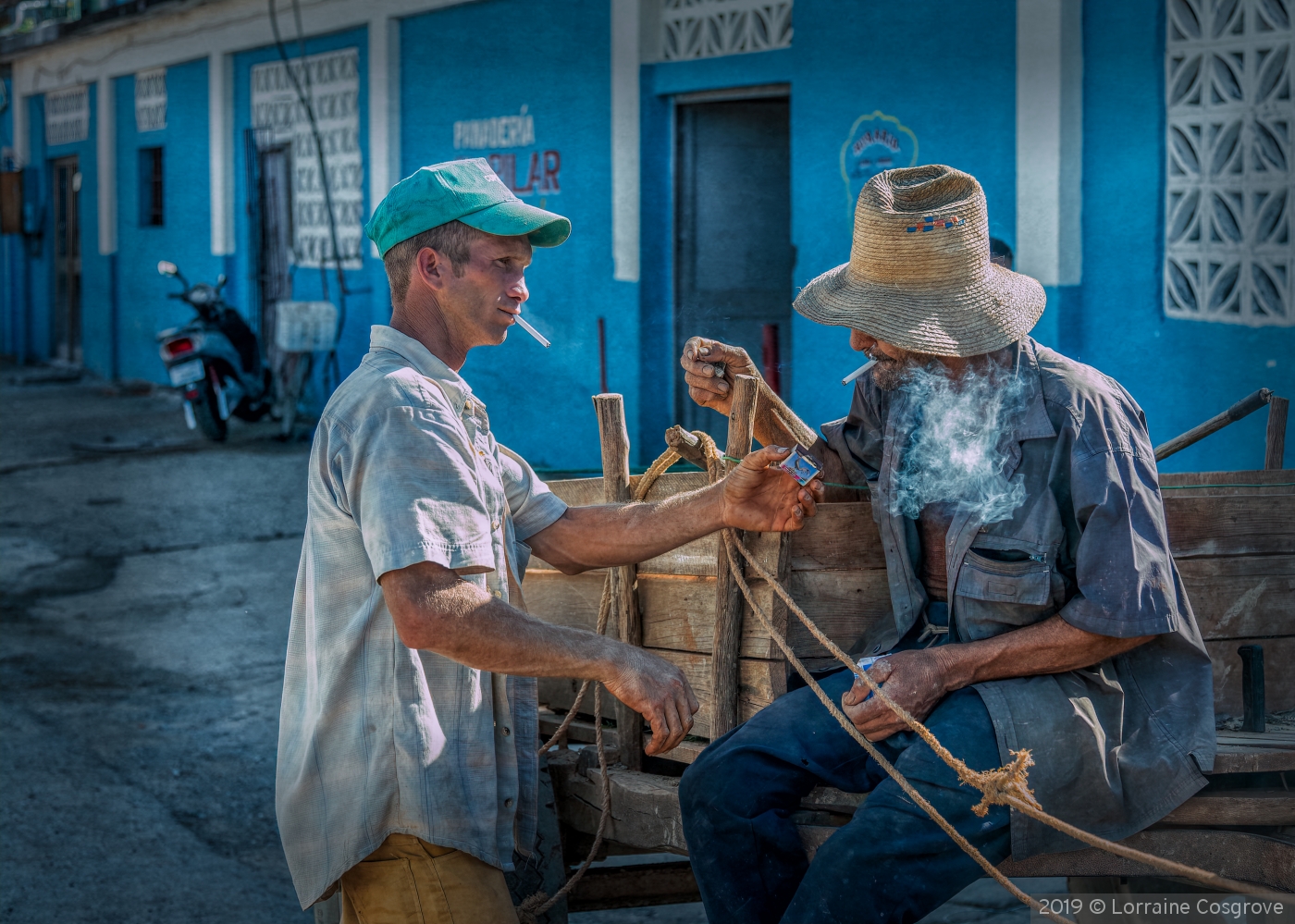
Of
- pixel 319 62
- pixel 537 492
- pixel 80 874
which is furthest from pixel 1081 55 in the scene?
pixel 319 62

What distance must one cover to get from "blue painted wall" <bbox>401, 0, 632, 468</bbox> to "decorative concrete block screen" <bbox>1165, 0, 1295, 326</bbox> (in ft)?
12.1

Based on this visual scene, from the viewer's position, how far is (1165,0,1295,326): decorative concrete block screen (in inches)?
222

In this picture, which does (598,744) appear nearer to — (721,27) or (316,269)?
(721,27)

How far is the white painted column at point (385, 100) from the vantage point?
10.6m

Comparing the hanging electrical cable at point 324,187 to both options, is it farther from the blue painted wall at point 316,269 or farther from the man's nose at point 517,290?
the man's nose at point 517,290

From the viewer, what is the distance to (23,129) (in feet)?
61.6

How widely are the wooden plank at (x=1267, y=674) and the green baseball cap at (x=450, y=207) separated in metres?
1.71

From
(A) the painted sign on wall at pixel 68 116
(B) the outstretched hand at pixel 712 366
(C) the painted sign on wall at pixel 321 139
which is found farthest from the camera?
(A) the painted sign on wall at pixel 68 116

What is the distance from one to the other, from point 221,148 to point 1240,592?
12.8m

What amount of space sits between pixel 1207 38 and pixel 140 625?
5.83 meters

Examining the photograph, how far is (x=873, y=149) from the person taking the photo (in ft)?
23.5

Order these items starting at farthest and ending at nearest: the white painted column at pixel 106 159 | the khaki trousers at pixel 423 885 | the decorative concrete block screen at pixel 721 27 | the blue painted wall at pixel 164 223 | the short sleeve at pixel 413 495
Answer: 1. the white painted column at pixel 106 159
2. the blue painted wall at pixel 164 223
3. the decorative concrete block screen at pixel 721 27
4. the khaki trousers at pixel 423 885
5. the short sleeve at pixel 413 495

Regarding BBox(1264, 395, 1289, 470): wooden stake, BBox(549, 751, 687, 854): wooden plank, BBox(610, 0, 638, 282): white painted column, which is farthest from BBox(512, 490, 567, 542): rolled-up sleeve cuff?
BBox(610, 0, 638, 282): white painted column

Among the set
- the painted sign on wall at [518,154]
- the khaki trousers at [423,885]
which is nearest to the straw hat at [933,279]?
the khaki trousers at [423,885]
